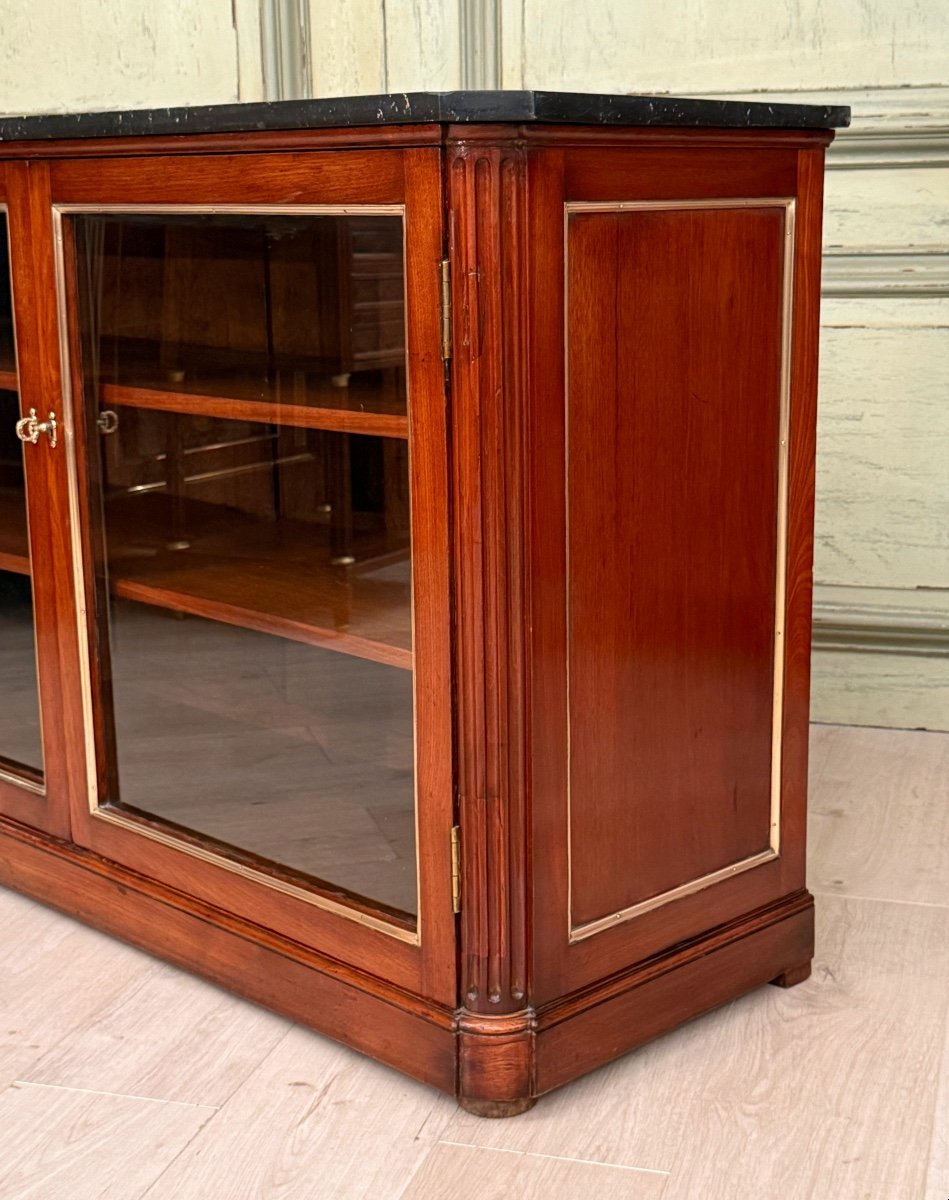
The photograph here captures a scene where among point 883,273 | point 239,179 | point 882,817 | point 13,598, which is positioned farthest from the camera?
point 883,273

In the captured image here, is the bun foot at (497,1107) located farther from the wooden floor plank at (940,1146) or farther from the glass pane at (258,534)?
the wooden floor plank at (940,1146)

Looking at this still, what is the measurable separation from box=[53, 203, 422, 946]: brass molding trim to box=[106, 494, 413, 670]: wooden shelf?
0.18ft

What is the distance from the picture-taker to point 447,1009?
64.9 inches

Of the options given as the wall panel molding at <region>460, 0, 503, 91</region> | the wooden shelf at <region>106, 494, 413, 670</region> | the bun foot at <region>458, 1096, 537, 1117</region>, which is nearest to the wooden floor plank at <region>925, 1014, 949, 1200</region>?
the bun foot at <region>458, 1096, 537, 1117</region>

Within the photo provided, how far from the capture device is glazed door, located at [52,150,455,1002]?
62.0 inches

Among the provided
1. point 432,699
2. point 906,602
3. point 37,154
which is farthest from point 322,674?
point 906,602

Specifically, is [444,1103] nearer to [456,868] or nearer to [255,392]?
[456,868]

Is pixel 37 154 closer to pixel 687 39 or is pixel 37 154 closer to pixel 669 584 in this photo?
pixel 669 584

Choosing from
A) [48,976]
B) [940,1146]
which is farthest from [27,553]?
[940,1146]

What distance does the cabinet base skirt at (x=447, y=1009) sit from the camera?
1640mm

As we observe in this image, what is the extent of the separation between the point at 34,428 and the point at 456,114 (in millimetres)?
786

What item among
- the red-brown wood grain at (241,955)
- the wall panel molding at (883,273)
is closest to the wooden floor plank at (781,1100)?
the red-brown wood grain at (241,955)

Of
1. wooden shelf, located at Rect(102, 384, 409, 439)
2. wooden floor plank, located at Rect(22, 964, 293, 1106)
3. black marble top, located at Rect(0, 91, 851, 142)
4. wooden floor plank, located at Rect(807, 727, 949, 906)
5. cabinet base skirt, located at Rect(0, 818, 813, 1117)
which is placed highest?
black marble top, located at Rect(0, 91, 851, 142)

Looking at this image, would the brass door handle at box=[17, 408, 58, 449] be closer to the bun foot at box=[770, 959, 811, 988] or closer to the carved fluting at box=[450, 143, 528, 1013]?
the carved fluting at box=[450, 143, 528, 1013]
